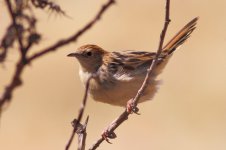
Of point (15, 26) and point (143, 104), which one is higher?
point (15, 26)

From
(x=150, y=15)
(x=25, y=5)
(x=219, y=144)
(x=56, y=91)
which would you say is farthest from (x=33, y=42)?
(x=150, y=15)

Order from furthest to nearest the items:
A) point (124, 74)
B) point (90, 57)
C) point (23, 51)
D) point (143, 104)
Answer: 1. point (143, 104)
2. point (90, 57)
3. point (124, 74)
4. point (23, 51)

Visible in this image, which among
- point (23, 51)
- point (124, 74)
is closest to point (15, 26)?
point (23, 51)

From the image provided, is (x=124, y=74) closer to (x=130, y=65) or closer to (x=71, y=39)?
(x=130, y=65)

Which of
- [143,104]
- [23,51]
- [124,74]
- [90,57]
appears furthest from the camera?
[143,104]

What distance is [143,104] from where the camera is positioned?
14547mm

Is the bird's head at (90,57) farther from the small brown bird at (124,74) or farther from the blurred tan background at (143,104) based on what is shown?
the blurred tan background at (143,104)

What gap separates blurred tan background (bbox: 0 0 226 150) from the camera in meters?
13.0

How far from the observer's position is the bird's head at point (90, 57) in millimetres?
6969

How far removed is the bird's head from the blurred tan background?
385cm

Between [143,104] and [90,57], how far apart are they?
7.63 metres

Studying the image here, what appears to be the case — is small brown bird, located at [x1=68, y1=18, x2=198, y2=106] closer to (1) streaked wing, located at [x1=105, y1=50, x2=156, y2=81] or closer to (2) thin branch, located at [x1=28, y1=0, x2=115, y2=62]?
(1) streaked wing, located at [x1=105, y1=50, x2=156, y2=81]

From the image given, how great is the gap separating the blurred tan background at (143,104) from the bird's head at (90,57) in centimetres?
385

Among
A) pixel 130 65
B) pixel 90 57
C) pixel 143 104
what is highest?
pixel 130 65
